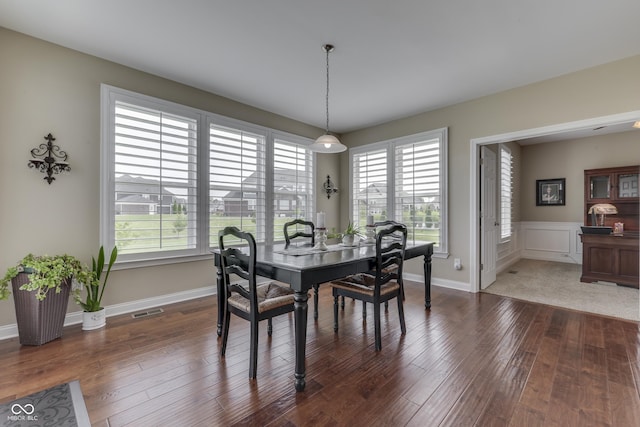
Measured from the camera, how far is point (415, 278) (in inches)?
185

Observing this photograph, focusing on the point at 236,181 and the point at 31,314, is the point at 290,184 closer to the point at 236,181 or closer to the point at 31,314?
the point at 236,181

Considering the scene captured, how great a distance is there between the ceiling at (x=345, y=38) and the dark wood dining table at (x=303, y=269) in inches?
77.8

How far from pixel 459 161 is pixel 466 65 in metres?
1.46

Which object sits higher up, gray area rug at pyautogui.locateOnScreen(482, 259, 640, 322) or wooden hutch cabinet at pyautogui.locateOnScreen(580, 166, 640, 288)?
wooden hutch cabinet at pyautogui.locateOnScreen(580, 166, 640, 288)

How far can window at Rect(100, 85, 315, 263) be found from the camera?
3.10 metres

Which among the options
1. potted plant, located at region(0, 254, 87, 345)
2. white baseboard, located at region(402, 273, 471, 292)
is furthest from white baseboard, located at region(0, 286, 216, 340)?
white baseboard, located at region(402, 273, 471, 292)

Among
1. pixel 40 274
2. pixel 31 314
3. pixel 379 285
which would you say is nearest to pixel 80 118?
pixel 40 274

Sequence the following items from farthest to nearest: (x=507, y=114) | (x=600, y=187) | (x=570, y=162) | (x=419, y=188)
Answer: (x=570, y=162)
(x=600, y=187)
(x=419, y=188)
(x=507, y=114)

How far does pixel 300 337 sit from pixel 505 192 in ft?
17.6

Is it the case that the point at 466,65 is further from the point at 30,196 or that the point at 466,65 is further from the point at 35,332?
the point at 35,332

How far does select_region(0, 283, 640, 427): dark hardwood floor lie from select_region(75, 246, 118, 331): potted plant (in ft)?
0.43

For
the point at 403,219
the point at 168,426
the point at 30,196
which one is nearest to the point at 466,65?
the point at 403,219

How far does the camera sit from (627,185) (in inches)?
209

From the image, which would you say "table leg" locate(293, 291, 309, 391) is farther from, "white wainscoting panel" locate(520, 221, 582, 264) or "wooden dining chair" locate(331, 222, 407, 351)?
"white wainscoting panel" locate(520, 221, 582, 264)
